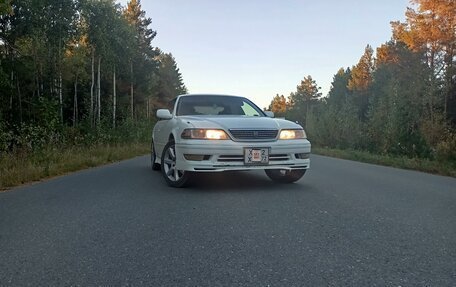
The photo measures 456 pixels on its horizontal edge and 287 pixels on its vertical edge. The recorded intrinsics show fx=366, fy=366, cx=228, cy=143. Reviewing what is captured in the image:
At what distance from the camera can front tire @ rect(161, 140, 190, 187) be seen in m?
5.72

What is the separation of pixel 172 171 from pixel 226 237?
3.00 meters

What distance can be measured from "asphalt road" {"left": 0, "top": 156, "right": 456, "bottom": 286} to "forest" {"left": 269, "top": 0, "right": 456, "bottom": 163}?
947 centimetres

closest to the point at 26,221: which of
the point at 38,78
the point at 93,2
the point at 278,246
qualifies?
the point at 278,246

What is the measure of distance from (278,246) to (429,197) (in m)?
3.55

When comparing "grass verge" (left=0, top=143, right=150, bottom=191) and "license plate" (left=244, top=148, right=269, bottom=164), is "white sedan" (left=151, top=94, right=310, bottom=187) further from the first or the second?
"grass verge" (left=0, top=143, right=150, bottom=191)

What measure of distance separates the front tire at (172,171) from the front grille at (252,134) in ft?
3.13

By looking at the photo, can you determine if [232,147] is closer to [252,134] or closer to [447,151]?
[252,134]

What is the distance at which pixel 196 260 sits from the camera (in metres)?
2.62

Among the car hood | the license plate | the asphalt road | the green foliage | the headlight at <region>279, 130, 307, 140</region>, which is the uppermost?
the green foliage

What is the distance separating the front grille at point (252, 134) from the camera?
544 centimetres

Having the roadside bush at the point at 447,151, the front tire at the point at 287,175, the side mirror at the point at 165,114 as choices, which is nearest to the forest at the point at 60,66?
the side mirror at the point at 165,114

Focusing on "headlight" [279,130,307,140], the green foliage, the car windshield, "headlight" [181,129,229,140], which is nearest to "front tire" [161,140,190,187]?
"headlight" [181,129,229,140]

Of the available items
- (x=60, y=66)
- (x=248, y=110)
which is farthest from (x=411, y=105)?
(x=60, y=66)

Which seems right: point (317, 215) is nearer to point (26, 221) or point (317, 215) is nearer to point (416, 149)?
point (26, 221)
